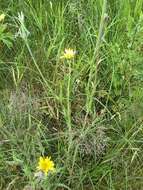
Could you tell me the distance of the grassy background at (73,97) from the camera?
175 cm

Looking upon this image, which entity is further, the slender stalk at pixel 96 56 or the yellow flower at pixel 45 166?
the yellow flower at pixel 45 166

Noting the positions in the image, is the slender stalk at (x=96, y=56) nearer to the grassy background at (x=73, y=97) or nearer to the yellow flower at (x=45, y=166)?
the grassy background at (x=73, y=97)

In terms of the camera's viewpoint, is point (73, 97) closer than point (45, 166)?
No

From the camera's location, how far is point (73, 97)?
6.21 feet

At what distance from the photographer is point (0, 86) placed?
199 centimetres

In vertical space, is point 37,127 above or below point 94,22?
below

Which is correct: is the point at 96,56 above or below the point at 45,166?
above

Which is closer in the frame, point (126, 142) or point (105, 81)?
point (126, 142)

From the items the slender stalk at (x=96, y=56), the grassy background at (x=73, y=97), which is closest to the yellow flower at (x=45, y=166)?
the grassy background at (x=73, y=97)

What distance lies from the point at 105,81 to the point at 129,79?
99mm

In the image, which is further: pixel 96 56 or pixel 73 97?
pixel 73 97

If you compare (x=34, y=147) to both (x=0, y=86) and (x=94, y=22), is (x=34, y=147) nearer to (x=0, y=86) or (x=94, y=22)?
(x=0, y=86)

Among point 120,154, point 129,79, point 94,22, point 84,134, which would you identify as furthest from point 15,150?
point 94,22

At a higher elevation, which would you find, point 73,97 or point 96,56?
point 96,56
